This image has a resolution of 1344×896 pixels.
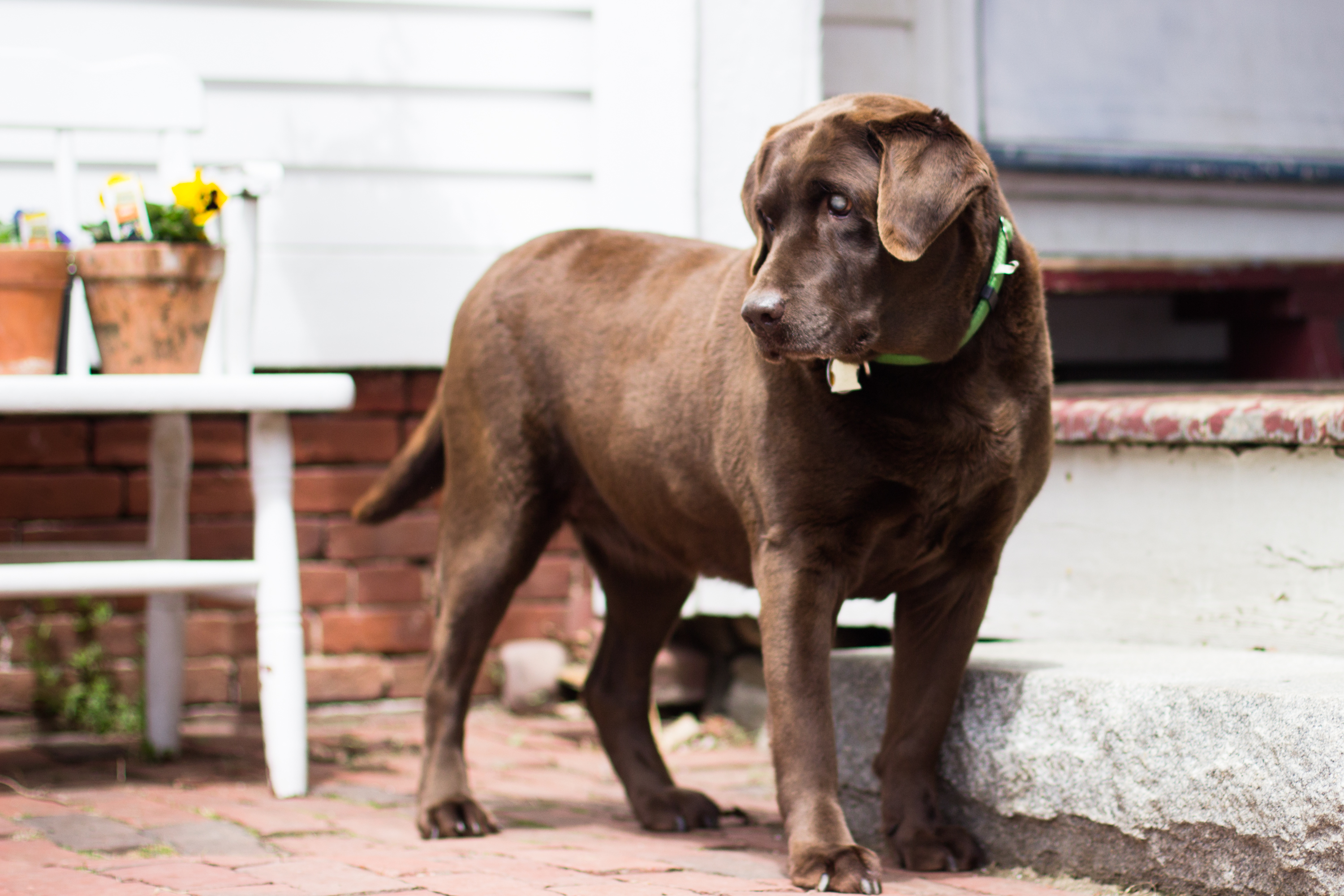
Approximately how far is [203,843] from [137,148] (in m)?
2.06

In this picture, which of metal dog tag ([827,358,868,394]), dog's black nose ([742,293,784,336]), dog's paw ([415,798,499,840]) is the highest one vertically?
dog's black nose ([742,293,784,336])

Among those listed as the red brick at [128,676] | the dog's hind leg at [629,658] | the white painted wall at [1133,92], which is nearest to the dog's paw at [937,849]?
the dog's hind leg at [629,658]

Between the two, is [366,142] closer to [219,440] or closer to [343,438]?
[343,438]

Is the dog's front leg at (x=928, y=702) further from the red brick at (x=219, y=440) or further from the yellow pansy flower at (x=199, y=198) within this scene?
the red brick at (x=219, y=440)

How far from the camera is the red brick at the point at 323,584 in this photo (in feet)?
13.2

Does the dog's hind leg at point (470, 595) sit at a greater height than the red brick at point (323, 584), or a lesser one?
greater

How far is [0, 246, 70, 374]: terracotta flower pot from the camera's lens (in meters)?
3.04

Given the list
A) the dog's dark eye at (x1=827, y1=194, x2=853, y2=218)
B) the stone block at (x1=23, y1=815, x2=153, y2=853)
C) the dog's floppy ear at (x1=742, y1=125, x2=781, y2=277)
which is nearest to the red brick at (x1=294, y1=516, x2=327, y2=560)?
the stone block at (x1=23, y1=815, x2=153, y2=853)

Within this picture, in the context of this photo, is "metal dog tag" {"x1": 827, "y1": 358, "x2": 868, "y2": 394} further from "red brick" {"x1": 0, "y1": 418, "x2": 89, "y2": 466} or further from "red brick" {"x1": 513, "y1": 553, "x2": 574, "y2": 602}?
"red brick" {"x1": 0, "y1": 418, "x2": 89, "y2": 466}

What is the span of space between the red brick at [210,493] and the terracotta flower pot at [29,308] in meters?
0.94

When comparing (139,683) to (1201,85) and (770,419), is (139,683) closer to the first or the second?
(770,419)

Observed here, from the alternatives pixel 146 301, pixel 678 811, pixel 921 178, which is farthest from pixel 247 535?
pixel 921 178

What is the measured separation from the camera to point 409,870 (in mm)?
2361

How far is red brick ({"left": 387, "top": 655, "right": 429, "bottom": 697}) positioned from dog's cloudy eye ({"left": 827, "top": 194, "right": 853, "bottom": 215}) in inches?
92.0
